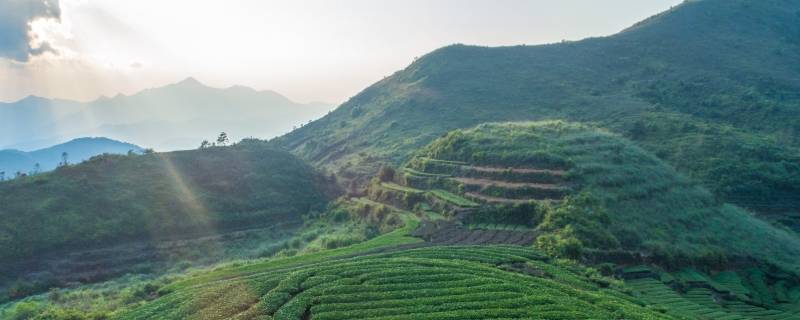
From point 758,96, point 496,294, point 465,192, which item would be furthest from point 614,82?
point 496,294

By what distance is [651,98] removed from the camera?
114562mm

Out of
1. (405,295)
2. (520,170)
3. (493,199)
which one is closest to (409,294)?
(405,295)

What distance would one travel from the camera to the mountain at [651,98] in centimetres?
6938

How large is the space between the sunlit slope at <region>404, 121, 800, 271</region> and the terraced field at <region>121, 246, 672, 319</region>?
1340 cm

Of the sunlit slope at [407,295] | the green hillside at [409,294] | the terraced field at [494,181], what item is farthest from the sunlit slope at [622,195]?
the sunlit slope at [407,295]

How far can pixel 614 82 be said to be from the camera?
132000 millimetres

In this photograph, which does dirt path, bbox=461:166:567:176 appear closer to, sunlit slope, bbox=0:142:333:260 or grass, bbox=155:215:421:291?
grass, bbox=155:215:421:291

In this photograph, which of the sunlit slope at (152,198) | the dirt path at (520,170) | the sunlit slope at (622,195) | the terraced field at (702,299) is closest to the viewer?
the terraced field at (702,299)

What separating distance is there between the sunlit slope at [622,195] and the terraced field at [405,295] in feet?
44.0

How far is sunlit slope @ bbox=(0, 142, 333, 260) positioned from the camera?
5606cm

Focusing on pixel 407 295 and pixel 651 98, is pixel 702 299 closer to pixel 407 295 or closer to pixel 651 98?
pixel 407 295

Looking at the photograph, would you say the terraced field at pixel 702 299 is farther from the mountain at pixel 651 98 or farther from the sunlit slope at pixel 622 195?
the mountain at pixel 651 98

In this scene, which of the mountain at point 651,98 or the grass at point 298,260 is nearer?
the grass at point 298,260

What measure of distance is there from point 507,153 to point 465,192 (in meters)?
7.65
